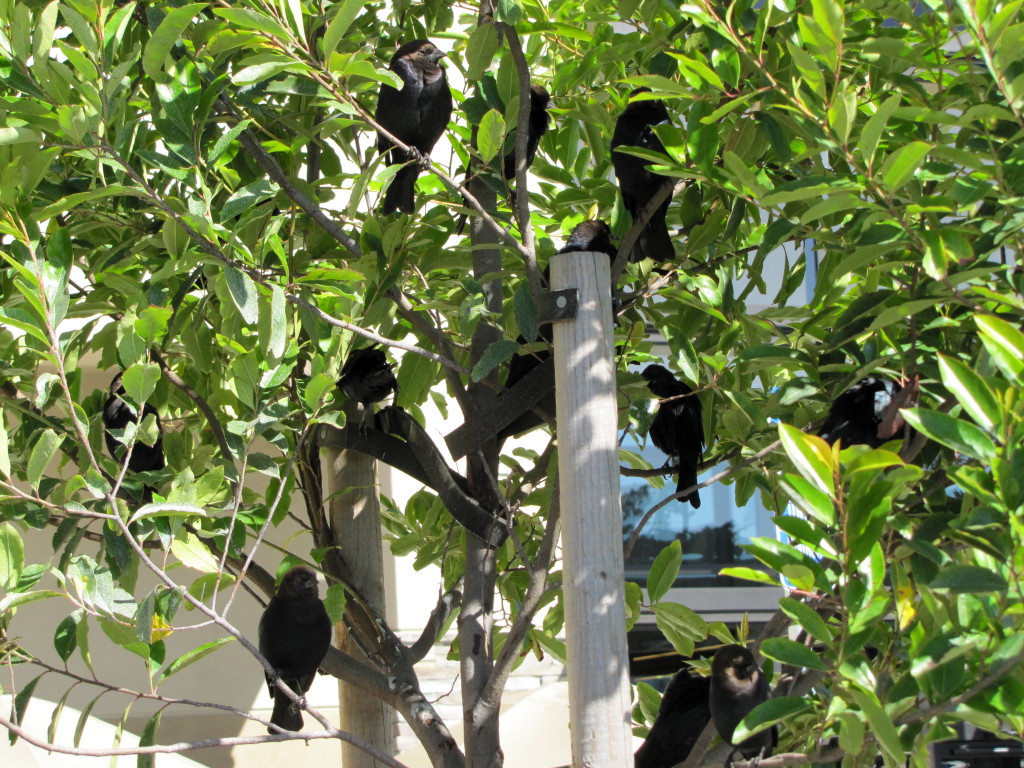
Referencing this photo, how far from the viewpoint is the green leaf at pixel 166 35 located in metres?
1.14

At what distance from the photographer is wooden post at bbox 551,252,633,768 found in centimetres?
120

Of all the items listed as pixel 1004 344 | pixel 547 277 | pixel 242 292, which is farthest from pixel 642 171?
pixel 1004 344

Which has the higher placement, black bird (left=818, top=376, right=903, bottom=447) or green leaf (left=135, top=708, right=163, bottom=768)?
black bird (left=818, top=376, right=903, bottom=447)

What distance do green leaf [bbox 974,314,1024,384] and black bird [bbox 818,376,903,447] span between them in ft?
1.69

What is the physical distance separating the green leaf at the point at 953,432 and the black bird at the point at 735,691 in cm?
57

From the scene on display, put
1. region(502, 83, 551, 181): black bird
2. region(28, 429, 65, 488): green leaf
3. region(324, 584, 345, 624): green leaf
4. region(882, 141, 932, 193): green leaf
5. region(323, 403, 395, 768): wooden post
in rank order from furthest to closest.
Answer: region(323, 403, 395, 768): wooden post
region(502, 83, 551, 181): black bird
region(324, 584, 345, 624): green leaf
region(28, 429, 65, 488): green leaf
region(882, 141, 932, 193): green leaf

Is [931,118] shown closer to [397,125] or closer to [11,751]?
[397,125]

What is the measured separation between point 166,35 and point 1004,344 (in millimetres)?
983

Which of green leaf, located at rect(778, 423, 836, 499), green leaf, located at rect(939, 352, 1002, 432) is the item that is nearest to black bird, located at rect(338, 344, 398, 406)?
green leaf, located at rect(778, 423, 836, 499)

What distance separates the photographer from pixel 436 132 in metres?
1.67

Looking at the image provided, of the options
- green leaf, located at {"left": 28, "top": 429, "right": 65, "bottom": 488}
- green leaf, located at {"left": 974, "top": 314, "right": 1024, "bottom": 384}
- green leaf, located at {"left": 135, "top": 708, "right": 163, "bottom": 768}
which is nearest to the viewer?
green leaf, located at {"left": 974, "top": 314, "right": 1024, "bottom": 384}

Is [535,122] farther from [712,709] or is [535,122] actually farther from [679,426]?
[712,709]

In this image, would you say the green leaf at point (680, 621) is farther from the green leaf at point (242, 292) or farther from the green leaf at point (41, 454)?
the green leaf at point (41, 454)

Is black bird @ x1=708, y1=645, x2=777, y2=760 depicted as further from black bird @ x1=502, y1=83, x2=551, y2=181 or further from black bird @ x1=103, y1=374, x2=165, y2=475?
black bird @ x1=103, y1=374, x2=165, y2=475
